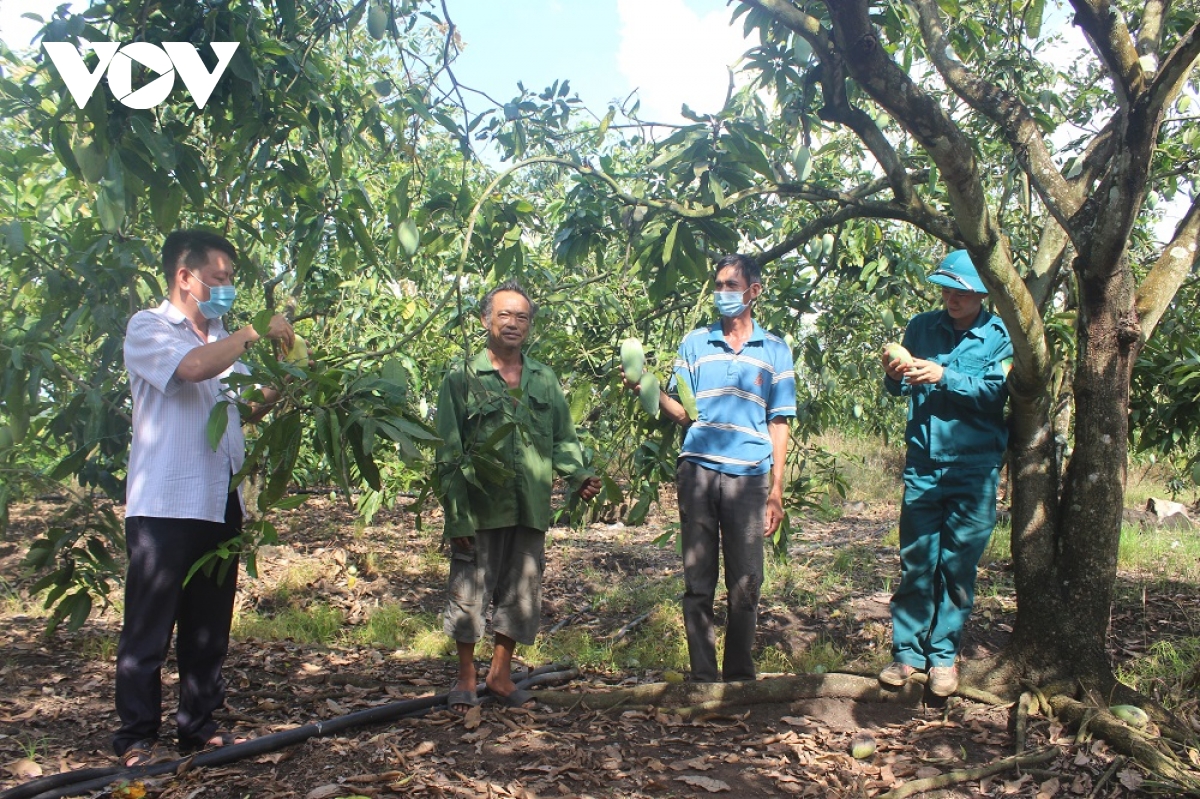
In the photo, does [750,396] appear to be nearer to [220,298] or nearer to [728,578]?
[728,578]

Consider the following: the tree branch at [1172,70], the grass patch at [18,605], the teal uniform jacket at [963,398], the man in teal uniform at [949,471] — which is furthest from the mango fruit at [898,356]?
the grass patch at [18,605]

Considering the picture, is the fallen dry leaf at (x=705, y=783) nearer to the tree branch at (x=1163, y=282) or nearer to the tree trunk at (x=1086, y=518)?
the tree trunk at (x=1086, y=518)

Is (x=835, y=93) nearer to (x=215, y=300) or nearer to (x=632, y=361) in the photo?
(x=632, y=361)

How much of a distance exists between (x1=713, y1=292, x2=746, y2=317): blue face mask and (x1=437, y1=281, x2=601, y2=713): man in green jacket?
0.62 metres

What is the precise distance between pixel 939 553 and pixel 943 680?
1.36 feet

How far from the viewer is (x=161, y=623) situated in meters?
2.58

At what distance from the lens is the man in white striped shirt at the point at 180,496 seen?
101 inches

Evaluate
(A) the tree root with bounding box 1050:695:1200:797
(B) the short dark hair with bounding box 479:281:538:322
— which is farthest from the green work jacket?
(A) the tree root with bounding box 1050:695:1200:797

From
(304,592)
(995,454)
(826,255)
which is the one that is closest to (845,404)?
(826,255)

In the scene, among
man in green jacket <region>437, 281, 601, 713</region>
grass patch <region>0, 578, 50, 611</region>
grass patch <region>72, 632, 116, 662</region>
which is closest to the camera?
man in green jacket <region>437, 281, 601, 713</region>

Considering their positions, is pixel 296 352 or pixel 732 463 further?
pixel 732 463

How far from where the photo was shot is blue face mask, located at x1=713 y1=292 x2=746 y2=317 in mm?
3150

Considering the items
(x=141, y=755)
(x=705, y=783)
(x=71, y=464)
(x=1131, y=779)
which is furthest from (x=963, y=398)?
(x=71, y=464)

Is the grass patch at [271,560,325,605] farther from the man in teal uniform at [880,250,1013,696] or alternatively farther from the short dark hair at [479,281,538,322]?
the man in teal uniform at [880,250,1013,696]
